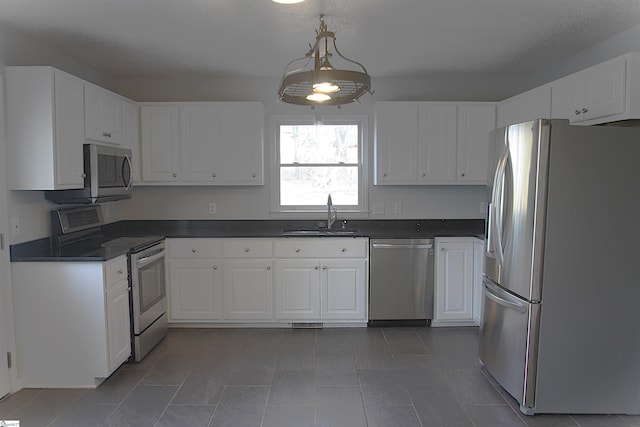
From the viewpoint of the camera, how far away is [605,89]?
270cm

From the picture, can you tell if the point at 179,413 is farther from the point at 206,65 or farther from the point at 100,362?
the point at 206,65

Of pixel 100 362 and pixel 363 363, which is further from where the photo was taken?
pixel 363 363

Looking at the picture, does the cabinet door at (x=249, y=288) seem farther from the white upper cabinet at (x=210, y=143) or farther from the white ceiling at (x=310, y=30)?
the white ceiling at (x=310, y=30)

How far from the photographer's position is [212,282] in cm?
398

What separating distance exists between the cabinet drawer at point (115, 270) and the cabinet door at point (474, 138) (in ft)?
10.4

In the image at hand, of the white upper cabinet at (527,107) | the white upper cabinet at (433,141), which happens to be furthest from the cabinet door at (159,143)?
the white upper cabinet at (527,107)

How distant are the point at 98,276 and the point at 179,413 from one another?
107 cm

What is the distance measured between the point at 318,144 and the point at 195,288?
195cm

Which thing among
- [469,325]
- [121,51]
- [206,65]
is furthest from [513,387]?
[121,51]

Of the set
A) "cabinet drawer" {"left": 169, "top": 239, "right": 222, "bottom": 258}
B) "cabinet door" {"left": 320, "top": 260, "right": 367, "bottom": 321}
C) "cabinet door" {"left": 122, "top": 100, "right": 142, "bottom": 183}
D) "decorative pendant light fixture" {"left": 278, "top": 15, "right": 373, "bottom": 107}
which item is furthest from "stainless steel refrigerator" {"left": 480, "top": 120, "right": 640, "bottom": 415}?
"cabinet door" {"left": 122, "top": 100, "right": 142, "bottom": 183}

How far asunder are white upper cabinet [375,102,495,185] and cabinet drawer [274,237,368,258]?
2.49 ft

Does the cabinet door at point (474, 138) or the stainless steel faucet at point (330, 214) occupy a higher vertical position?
the cabinet door at point (474, 138)

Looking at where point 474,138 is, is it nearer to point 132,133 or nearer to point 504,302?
point 504,302

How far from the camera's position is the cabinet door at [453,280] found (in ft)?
13.1
